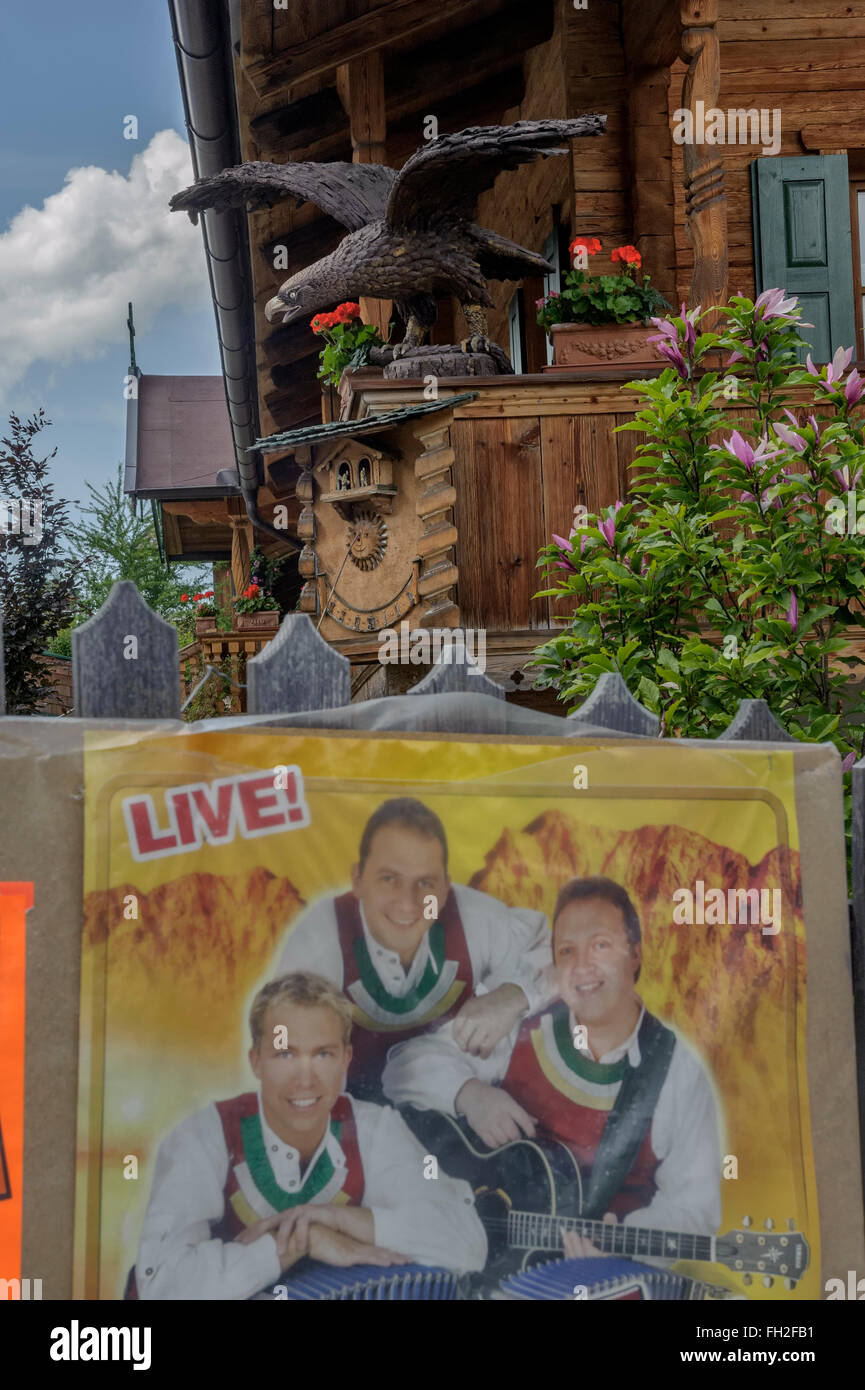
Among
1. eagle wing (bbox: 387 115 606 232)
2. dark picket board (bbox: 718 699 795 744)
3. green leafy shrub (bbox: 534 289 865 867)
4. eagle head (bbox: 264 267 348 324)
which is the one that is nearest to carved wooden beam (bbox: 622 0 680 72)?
eagle wing (bbox: 387 115 606 232)

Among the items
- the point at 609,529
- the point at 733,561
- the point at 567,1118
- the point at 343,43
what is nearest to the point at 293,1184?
the point at 567,1118

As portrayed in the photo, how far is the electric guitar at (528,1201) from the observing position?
207cm

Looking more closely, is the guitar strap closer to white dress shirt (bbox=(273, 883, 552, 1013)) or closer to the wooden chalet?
white dress shirt (bbox=(273, 883, 552, 1013))

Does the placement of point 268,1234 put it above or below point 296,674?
below

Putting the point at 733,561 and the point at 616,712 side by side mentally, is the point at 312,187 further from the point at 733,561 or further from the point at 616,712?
the point at 616,712

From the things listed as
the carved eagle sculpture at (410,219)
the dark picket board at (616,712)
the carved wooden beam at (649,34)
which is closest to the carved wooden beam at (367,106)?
the carved eagle sculpture at (410,219)

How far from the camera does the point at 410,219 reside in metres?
6.52

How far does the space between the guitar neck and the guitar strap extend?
3cm

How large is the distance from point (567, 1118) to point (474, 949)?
1.01ft

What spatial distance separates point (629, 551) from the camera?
3.61 metres

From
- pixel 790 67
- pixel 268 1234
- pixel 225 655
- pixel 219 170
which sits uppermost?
pixel 790 67

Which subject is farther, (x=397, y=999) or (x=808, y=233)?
(x=808, y=233)

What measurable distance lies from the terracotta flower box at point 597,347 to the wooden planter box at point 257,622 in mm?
6648

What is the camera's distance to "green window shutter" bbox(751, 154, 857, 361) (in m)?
9.08
